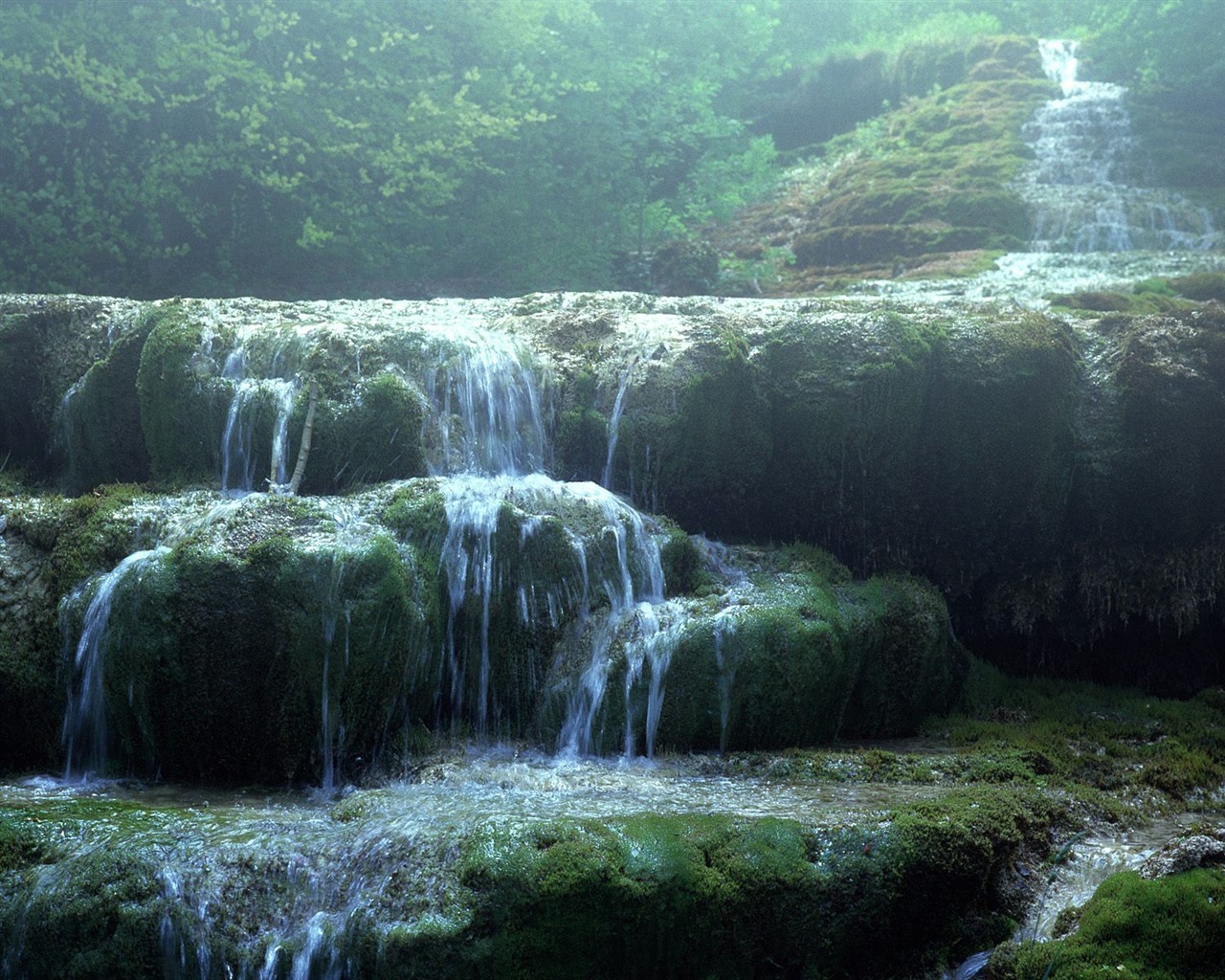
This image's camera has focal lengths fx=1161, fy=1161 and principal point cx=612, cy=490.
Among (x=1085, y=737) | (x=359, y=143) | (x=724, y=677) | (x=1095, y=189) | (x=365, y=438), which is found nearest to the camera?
(x=724, y=677)

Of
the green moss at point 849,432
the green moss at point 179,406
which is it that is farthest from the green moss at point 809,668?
the green moss at point 179,406

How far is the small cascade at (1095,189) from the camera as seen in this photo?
54.4 ft

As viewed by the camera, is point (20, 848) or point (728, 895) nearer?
point (728, 895)

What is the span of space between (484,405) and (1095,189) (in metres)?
12.6

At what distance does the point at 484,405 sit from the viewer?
32.1 ft

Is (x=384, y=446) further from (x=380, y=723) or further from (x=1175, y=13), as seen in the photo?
(x=1175, y=13)

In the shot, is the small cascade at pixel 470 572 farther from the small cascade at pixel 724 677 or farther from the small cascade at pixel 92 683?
the small cascade at pixel 92 683

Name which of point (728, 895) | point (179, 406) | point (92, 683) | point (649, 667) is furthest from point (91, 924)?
point (179, 406)

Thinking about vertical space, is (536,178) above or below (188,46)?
below

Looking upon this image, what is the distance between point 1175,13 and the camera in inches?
835

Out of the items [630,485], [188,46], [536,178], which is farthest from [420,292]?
[630,485]

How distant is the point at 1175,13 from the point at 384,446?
19009mm

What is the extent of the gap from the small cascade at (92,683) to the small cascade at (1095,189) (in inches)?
543

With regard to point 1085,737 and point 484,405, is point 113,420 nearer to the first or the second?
point 484,405
